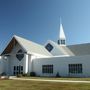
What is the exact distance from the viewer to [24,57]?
1654 inches

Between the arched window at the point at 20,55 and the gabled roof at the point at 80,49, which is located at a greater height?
the gabled roof at the point at 80,49

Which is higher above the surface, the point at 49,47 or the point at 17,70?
the point at 49,47

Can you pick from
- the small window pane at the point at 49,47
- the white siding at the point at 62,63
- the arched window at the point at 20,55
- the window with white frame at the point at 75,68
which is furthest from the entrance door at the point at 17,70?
the small window pane at the point at 49,47

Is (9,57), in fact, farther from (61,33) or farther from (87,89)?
(87,89)

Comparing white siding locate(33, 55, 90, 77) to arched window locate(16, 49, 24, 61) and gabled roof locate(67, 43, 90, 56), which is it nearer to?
arched window locate(16, 49, 24, 61)

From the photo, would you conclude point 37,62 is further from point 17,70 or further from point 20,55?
point 17,70

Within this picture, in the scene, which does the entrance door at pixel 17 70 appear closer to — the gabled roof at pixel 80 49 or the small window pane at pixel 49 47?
the small window pane at pixel 49 47

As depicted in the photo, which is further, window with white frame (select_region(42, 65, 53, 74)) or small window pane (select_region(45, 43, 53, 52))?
small window pane (select_region(45, 43, 53, 52))

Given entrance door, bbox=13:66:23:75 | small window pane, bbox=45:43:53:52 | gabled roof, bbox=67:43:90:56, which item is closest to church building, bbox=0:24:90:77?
entrance door, bbox=13:66:23:75

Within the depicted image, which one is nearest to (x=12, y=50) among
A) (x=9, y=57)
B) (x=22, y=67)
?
(x=9, y=57)

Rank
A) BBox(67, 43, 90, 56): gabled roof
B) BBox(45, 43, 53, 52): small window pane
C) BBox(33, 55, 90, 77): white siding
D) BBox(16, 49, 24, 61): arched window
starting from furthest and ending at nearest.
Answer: BBox(45, 43, 53, 52): small window pane, BBox(67, 43, 90, 56): gabled roof, BBox(16, 49, 24, 61): arched window, BBox(33, 55, 90, 77): white siding

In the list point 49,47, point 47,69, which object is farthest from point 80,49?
point 47,69

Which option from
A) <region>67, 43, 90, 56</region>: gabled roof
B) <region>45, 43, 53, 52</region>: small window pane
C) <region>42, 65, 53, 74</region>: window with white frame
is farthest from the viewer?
<region>45, 43, 53, 52</region>: small window pane

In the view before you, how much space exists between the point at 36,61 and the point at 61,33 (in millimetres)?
22818
